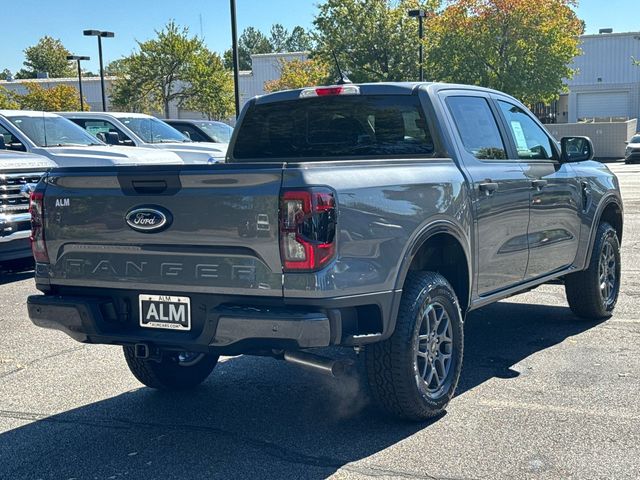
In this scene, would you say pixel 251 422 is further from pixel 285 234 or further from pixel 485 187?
pixel 485 187

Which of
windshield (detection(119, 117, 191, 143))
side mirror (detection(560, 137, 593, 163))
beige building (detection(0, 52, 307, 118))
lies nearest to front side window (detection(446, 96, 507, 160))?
side mirror (detection(560, 137, 593, 163))

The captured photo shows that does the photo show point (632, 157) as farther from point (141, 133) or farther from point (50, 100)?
point (50, 100)

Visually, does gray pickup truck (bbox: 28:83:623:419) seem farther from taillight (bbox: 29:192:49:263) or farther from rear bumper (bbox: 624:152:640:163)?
rear bumper (bbox: 624:152:640:163)

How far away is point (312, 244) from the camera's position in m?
3.89

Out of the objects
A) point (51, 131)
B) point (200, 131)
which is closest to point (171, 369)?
point (51, 131)

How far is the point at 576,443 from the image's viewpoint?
432cm

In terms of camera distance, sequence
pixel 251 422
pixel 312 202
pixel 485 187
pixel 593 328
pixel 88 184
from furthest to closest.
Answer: pixel 593 328 < pixel 485 187 < pixel 251 422 < pixel 88 184 < pixel 312 202

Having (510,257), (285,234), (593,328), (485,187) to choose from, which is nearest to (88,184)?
(285,234)

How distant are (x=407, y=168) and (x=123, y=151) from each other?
28.3 ft

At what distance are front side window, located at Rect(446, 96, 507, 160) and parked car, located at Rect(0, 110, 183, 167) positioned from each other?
7.00 meters

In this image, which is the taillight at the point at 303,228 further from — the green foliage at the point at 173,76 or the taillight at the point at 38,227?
the green foliage at the point at 173,76

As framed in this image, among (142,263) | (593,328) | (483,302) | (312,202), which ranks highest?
(312,202)

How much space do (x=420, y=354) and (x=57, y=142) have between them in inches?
358

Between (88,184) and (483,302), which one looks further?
(483,302)
